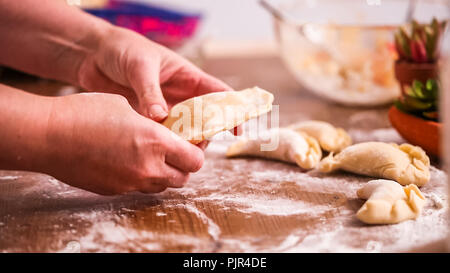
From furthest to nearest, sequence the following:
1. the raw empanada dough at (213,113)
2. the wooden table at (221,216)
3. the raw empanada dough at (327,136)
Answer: the raw empanada dough at (327,136) < the raw empanada dough at (213,113) < the wooden table at (221,216)

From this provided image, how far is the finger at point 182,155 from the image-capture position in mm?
984

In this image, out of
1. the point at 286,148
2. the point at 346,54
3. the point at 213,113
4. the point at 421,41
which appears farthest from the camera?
the point at 346,54

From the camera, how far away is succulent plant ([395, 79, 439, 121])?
126 centimetres

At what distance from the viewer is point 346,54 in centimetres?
172

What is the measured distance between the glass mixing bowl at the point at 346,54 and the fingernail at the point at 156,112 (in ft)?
2.48

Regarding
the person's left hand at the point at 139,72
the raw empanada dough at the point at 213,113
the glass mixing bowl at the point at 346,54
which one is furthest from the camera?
the glass mixing bowl at the point at 346,54

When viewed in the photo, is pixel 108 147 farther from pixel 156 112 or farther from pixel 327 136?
pixel 327 136

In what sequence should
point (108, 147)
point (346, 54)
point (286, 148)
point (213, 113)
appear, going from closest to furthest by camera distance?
point (108, 147) < point (213, 113) < point (286, 148) < point (346, 54)

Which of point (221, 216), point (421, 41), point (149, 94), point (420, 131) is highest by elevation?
point (421, 41)

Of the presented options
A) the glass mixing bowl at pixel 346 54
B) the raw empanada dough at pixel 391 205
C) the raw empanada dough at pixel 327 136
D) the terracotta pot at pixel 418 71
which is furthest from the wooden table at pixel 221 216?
the glass mixing bowl at pixel 346 54

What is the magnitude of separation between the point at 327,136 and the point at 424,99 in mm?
257

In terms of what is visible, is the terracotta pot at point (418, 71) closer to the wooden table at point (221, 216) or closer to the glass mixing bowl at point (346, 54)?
the glass mixing bowl at point (346, 54)

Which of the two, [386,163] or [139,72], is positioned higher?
[139,72]

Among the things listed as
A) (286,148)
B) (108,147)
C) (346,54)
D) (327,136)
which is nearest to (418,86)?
(327,136)
